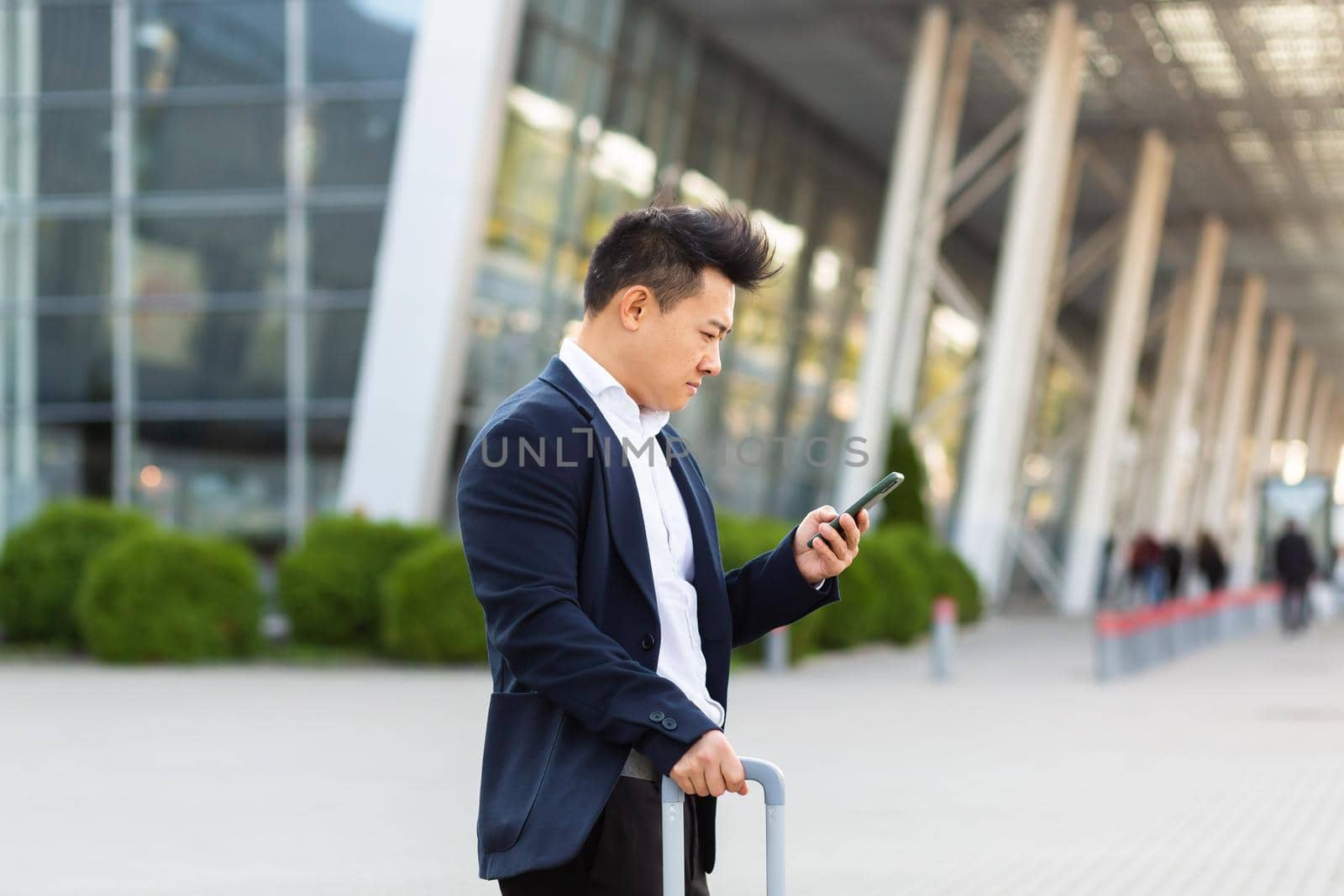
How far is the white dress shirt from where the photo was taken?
302 centimetres

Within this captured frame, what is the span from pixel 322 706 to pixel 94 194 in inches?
467

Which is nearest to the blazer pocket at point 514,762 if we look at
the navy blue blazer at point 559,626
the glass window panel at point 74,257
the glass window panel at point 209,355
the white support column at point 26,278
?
the navy blue blazer at point 559,626

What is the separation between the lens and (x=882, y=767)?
11.7 metres

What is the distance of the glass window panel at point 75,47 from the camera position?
24297 mm

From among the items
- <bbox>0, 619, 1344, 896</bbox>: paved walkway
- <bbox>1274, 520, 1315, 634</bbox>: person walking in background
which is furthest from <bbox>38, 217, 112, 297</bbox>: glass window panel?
<bbox>1274, 520, 1315, 634</bbox>: person walking in background

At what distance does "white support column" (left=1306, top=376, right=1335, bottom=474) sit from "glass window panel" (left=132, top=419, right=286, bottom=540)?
70044 millimetres

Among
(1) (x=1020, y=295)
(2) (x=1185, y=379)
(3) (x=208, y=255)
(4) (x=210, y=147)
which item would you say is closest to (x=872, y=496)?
(3) (x=208, y=255)

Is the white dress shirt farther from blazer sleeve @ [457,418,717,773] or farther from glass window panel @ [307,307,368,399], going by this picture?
glass window panel @ [307,307,368,399]

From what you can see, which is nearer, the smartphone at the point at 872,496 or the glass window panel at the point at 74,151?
the smartphone at the point at 872,496

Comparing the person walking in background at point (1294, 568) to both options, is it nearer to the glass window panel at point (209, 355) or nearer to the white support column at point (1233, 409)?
the glass window panel at point (209, 355)

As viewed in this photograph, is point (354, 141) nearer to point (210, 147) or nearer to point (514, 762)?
point (210, 147)

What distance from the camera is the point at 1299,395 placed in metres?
80.1

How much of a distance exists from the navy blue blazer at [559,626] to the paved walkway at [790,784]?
464 cm

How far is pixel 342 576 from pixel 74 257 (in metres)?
8.06
